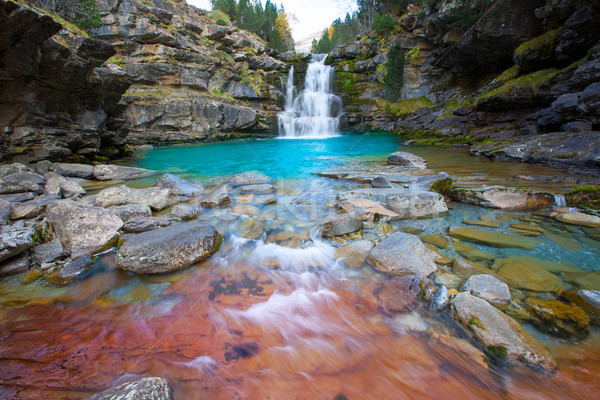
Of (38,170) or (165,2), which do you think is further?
(165,2)

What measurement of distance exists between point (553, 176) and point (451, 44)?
2255 centimetres

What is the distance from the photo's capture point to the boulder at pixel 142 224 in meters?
4.22

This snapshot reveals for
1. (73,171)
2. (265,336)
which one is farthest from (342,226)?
(73,171)

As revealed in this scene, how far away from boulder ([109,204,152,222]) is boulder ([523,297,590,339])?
5797 millimetres

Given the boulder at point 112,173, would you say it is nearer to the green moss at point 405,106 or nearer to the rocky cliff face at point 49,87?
the rocky cliff face at point 49,87

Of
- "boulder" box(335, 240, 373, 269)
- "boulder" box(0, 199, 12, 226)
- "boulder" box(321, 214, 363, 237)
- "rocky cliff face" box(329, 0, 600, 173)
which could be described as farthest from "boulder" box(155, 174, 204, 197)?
"rocky cliff face" box(329, 0, 600, 173)

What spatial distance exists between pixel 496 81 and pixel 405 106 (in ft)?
35.5

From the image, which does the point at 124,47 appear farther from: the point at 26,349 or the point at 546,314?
the point at 546,314

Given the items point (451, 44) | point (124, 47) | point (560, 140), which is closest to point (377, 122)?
point (451, 44)

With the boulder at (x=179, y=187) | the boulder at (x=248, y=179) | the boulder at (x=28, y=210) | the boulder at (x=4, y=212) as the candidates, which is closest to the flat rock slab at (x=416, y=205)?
the boulder at (x=248, y=179)

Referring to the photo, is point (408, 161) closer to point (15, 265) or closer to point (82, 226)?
point (82, 226)

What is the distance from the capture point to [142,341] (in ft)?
7.64

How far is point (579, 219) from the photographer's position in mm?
4152

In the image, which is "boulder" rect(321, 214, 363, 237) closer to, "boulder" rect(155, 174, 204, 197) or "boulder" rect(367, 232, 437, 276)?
"boulder" rect(367, 232, 437, 276)
